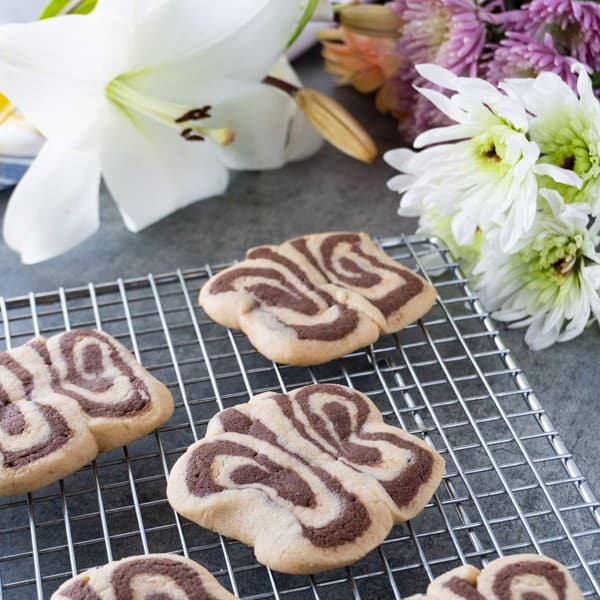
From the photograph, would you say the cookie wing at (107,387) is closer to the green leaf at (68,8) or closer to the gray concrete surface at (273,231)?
the gray concrete surface at (273,231)

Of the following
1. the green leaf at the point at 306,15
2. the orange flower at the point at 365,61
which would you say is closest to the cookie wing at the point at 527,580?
the green leaf at the point at 306,15

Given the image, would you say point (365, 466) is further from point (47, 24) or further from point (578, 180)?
point (47, 24)

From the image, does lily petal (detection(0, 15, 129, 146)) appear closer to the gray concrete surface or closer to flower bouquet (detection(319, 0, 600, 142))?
the gray concrete surface

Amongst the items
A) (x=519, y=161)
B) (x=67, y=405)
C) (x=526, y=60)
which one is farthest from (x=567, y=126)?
(x=67, y=405)

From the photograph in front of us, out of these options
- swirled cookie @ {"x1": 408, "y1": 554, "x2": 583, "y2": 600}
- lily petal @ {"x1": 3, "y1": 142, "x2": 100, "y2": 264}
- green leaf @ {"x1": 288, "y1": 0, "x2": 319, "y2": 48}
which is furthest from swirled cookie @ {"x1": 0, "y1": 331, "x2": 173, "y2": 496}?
green leaf @ {"x1": 288, "y1": 0, "x2": 319, "y2": 48}


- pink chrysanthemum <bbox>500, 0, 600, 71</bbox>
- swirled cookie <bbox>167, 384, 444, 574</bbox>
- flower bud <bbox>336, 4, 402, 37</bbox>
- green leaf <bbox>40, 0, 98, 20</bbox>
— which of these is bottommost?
swirled cookie <bbox>167, 384, 444, 574</bbox>
